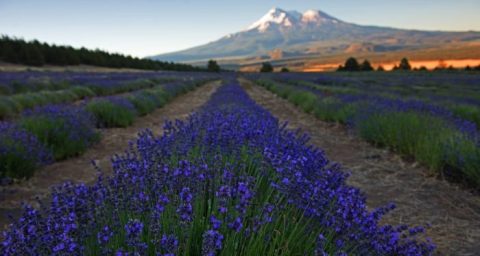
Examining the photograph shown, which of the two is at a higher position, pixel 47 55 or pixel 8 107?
pixel 47 55

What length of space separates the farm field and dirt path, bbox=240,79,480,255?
15mm

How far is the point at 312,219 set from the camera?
212 centimetres

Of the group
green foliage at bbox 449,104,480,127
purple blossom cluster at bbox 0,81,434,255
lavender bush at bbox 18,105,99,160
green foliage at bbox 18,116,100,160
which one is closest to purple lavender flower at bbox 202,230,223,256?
purple blossom cluster at bbox 0,81,434,255

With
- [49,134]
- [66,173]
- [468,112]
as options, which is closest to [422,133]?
[468,112]

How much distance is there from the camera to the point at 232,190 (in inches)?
78.1

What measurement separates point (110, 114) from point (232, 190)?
274 inches

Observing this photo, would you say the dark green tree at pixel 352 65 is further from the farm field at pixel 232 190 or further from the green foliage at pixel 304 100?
the farm field at pixel 232 190

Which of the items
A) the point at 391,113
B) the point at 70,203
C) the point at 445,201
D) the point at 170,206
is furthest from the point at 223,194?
the point at 391,113

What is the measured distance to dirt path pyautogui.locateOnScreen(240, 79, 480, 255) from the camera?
3160 mm

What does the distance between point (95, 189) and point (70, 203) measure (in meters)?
0.25

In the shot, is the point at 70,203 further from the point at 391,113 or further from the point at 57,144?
the point at 391,113

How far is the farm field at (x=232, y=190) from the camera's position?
1.60 m

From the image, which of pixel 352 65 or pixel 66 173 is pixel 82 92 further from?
pixel 352 65

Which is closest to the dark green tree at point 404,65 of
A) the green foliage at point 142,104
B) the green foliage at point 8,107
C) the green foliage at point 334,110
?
the green foliage at point 334,110
